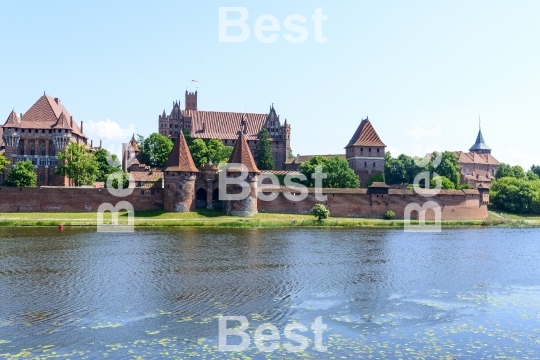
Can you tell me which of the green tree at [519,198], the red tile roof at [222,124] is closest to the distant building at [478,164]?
the green tree at [519,198]

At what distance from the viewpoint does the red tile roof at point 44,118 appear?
→ 194ft

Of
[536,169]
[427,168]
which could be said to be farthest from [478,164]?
[427,168]

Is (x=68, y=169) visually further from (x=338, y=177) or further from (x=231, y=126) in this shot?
(x=231, y=126)

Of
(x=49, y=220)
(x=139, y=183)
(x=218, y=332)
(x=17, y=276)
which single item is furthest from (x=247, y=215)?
(x=218, y=332)

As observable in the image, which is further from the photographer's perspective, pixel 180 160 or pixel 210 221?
pixel 180 160

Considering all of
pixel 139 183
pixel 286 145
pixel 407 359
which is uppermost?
pixel 286 145

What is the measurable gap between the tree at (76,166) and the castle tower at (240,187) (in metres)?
15.2

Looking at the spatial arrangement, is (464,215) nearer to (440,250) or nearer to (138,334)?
(440,250)

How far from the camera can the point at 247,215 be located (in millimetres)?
48656

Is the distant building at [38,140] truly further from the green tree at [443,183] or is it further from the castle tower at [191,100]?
the green tree at [443,183]

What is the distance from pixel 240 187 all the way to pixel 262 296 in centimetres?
2972

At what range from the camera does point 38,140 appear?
59.4 metres

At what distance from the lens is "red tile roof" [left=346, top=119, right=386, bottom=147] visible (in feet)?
235

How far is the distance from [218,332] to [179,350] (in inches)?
65.0
